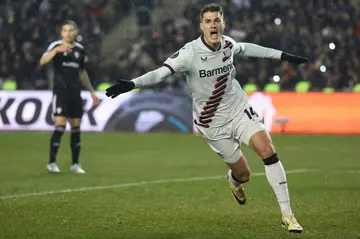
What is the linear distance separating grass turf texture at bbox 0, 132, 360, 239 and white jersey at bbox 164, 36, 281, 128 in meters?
1.22

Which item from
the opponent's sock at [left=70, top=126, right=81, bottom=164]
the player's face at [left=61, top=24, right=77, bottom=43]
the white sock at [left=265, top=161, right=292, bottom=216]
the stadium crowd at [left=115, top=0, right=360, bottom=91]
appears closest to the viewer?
the white sock at [left=265, top=161, right=292, bottom=216]

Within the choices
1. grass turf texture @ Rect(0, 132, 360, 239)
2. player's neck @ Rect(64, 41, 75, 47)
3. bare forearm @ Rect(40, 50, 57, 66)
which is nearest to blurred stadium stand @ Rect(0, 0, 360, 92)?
grass turf texture @ Rect(0, 132, 360, 239)

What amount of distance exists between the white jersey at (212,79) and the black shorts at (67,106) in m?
5.48

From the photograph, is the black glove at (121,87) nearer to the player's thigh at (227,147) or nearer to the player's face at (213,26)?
the player's face at (213,26)

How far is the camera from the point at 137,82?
27.2 ft

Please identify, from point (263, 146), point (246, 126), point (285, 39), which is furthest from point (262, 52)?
point (285, 39)

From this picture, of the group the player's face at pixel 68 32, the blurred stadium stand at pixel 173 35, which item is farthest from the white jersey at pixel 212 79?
the blurred stadium stand at pixel 173 35

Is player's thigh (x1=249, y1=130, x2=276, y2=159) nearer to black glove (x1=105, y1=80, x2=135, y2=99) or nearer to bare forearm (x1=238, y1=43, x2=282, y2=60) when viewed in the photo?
bare forearm (x1=238, y1=43, x2=282, y2=60)

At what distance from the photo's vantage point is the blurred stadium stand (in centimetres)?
2508

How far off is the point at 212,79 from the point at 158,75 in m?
0.72

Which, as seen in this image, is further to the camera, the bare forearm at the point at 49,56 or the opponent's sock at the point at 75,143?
the opponent's sock at the point at 75,143

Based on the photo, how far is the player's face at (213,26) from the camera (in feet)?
Answer: 28.7

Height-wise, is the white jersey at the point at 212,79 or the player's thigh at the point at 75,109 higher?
the white jersey at the point at 212,79

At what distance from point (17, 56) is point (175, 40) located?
17.6ft
